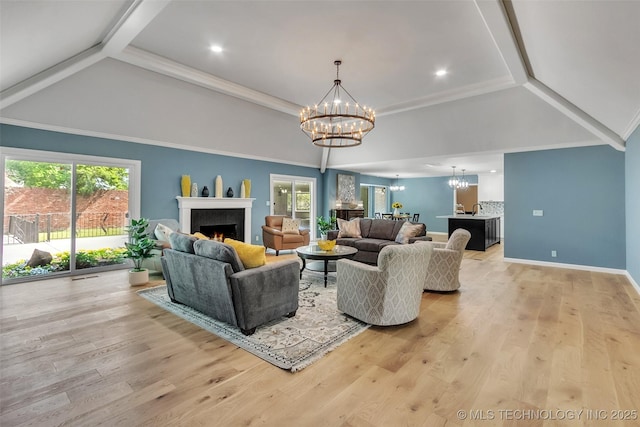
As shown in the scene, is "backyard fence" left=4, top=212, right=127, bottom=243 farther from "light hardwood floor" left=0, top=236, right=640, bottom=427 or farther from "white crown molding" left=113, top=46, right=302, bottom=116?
"white crown molding" left=113, top=46, right=302, bottom=116

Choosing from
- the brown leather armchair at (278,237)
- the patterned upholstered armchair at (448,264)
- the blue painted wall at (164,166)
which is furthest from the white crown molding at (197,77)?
the patterned upholstered armchair at (448,264)

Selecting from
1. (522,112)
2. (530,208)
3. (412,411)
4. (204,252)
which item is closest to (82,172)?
(204,252)

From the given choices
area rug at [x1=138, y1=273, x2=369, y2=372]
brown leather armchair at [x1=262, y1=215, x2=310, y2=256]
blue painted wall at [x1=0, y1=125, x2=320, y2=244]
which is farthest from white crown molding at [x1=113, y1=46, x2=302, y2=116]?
area rug at [x1=138, y1=273, x2=369, y2=372]

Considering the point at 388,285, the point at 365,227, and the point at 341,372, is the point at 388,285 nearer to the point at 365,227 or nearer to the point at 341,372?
the point at 341,372

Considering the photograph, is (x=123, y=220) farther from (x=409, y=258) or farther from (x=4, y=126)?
(x=409, y=258)

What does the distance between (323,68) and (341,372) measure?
426cm

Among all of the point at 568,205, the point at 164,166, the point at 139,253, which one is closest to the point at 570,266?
the point at 568,205

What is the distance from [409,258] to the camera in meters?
3.04

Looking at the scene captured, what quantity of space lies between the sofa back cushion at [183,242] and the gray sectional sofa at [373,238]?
133 inches

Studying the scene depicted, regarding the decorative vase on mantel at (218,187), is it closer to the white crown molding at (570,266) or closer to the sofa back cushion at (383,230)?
the sofa back cushion at (383,230)

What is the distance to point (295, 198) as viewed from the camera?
9469 millimetres

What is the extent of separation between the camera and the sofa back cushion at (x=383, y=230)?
6.53 metres

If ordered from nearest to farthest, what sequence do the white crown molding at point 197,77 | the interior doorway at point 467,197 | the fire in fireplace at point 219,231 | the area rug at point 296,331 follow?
the area rug at point 296,331, the white crown molding at point 197,77, the fire in fireplace at point 219,231, the interior doorway at point 467,197

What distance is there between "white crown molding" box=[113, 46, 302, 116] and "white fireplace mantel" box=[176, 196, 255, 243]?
246 cm
